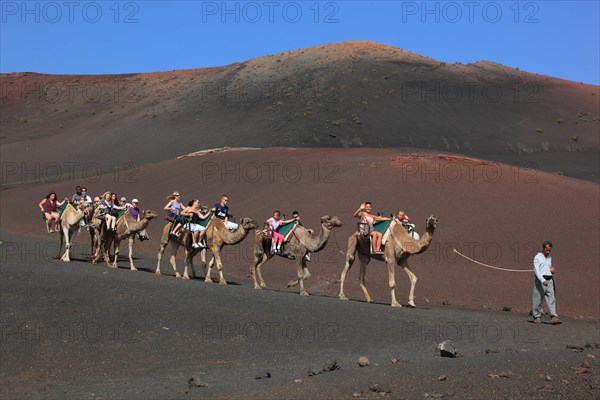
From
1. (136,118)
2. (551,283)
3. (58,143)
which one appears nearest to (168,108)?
(136,118)

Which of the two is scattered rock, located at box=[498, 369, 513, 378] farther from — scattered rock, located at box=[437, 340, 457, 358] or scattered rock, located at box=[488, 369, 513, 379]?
scattered rock, located at box=[437, 340, 457, 358]

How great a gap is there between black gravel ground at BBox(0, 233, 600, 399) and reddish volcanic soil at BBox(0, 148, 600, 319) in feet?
15.7

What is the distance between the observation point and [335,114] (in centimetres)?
6562

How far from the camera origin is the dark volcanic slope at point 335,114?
63156 mm

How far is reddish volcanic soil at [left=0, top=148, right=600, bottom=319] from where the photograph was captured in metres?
26.7

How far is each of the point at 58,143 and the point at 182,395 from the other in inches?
2820

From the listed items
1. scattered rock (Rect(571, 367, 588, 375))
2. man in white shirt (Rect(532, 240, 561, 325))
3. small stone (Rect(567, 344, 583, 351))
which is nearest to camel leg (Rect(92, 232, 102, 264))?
man in white shirt (Rect(532, 240, 561, 325))

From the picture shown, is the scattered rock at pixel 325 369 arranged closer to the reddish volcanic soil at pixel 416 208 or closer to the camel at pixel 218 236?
the camel at pixel 218 236

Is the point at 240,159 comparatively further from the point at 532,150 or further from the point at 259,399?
the point at 259,399

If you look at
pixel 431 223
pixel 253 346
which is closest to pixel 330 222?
pixel 431 223

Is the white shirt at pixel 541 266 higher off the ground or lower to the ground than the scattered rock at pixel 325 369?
higher

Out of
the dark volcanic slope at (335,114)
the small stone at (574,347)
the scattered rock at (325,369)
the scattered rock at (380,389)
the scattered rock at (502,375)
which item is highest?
the dark volcanic slope at (335,114)

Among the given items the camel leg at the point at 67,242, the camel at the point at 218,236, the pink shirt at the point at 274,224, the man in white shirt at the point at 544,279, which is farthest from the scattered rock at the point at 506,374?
the camel leg at the point at 67,242

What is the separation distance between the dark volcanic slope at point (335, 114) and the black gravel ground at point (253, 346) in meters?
38.9
